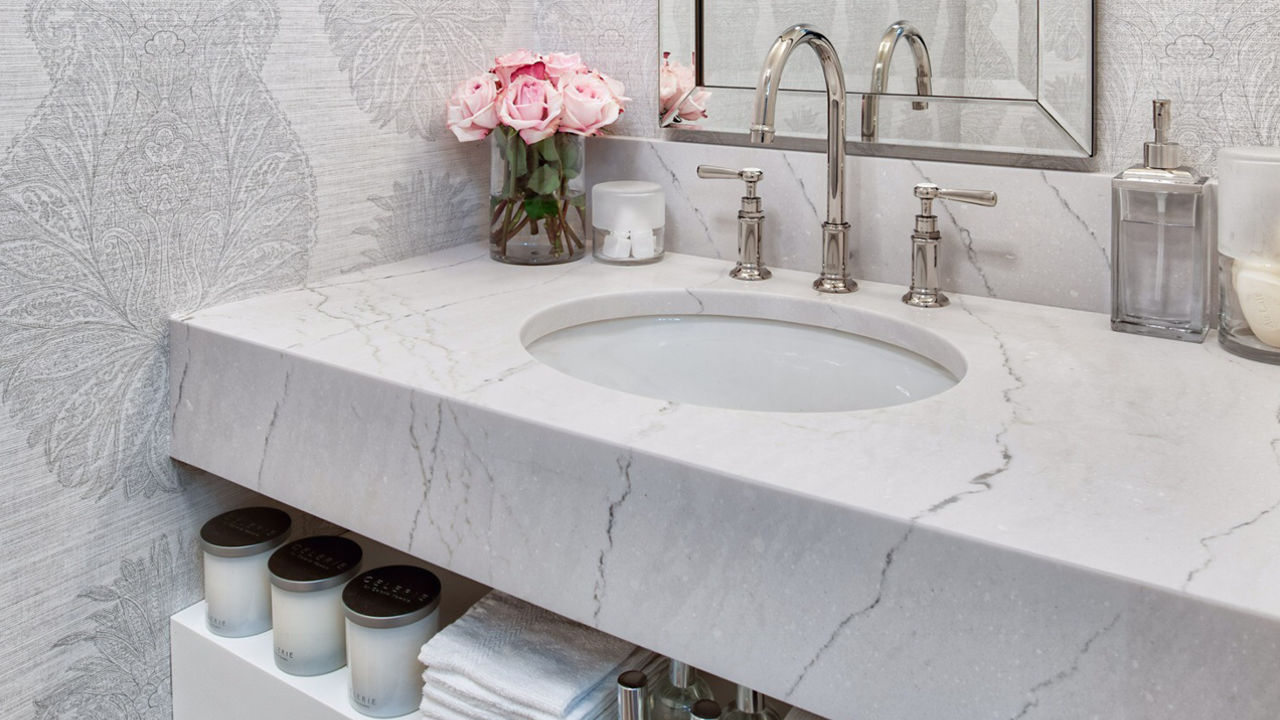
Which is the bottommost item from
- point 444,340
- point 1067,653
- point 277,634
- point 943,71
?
point 277,634

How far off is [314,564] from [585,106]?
61 cm

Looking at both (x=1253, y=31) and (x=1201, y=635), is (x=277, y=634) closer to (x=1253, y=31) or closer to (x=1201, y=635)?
(x=1201, y=635)

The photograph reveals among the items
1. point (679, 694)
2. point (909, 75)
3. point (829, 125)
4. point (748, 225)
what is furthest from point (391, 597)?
point (909, 75)

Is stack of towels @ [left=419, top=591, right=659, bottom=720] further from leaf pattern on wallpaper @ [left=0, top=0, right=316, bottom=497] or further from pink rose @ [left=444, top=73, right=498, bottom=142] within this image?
pink rose @ [left=444, top=73, right=498, bottom=142]

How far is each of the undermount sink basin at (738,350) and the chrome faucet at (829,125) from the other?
6 cm

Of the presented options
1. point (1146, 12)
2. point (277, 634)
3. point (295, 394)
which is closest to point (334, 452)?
point (295, 394)

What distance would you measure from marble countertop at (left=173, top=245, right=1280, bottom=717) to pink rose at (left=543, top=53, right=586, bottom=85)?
0.83 ft

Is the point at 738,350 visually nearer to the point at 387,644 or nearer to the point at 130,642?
the point at 387,644

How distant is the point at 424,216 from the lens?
4.66 ft

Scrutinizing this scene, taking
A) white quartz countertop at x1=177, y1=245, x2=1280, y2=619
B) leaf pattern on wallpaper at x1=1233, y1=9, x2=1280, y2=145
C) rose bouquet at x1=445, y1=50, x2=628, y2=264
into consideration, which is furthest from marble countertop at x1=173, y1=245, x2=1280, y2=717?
leaf pattern on wallpaper at x1=1233, y1=9, x2=1280, y2=145

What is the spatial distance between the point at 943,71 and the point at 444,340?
60cm

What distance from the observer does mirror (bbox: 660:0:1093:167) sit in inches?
43.5

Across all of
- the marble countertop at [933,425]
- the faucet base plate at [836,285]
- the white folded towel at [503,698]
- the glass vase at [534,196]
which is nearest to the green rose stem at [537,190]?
the glass vase at [534,196]

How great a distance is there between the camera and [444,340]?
1075 millimetres
